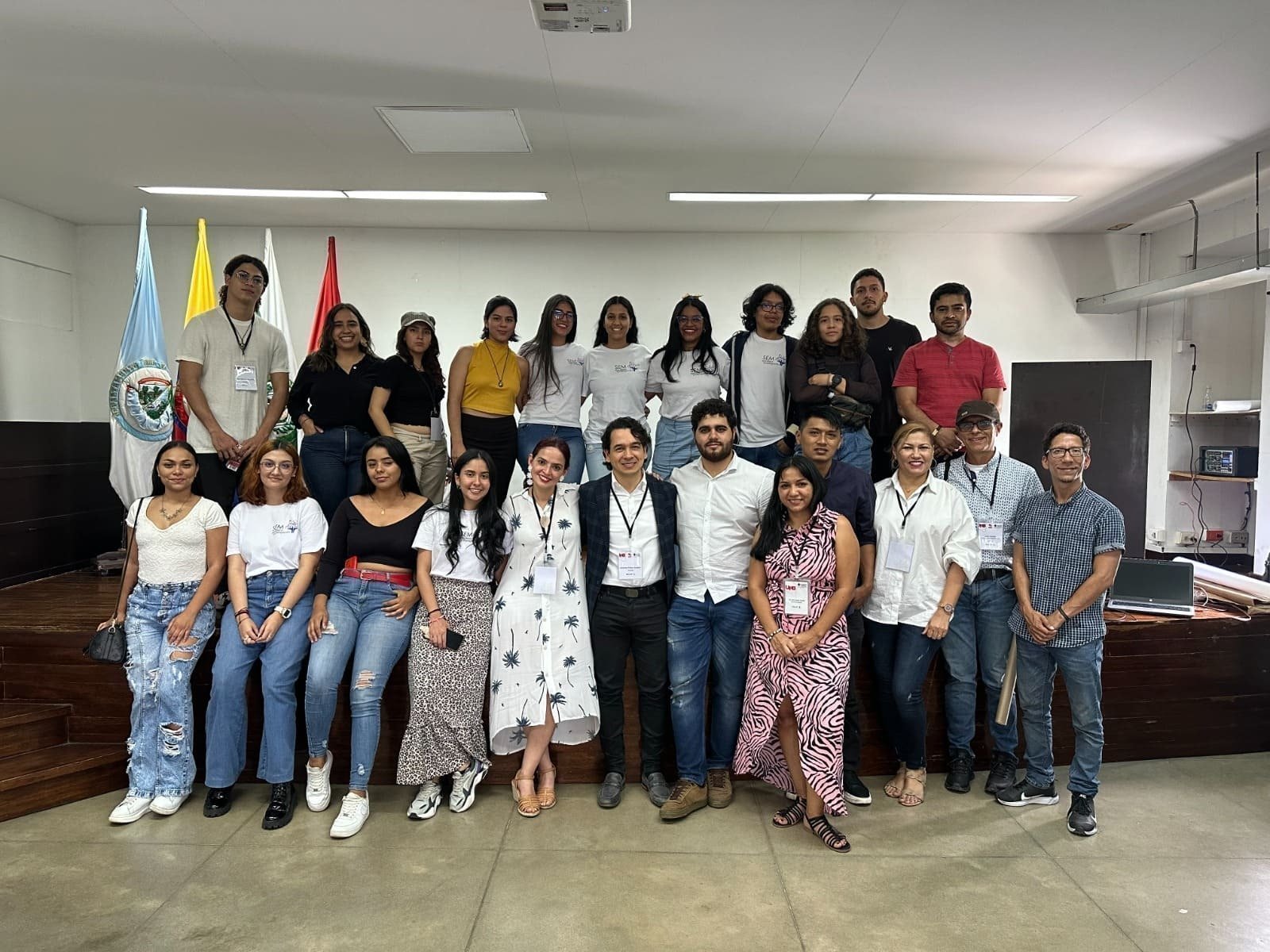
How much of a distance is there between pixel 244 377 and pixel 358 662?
5.34ft

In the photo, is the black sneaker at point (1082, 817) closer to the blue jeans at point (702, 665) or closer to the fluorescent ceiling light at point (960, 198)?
the blue jeans at point (702, 665)

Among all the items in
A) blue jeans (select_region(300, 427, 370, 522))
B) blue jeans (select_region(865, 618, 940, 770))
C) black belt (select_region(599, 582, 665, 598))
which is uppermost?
blue jeans (select_region(300, 427, 370, 522))

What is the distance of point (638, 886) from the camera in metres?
2.82

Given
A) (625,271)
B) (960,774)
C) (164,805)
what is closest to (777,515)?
(960,774)

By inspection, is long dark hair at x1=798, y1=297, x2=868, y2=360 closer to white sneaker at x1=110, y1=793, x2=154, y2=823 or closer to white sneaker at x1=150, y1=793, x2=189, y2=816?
white sneaker at x1=150, y1=793, x2=189, y2=816

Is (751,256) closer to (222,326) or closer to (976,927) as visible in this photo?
(222,326)

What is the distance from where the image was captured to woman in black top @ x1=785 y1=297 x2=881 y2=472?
12.6ft

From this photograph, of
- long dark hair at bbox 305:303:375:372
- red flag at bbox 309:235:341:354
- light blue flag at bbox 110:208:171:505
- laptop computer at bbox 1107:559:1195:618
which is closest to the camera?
laptop computer at bbox 1107:559:1195:618

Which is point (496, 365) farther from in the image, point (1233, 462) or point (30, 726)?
point (1233, 462)

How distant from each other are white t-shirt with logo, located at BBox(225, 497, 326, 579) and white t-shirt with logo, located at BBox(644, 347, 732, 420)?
178cm

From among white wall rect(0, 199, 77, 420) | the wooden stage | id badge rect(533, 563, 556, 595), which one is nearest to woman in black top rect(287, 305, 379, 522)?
the wooden stage

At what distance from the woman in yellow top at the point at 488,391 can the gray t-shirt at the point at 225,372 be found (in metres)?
0.94

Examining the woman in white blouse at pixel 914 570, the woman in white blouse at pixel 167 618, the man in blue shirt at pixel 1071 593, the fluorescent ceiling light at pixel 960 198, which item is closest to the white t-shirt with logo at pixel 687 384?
the woman in white blouse at pixel 914 570

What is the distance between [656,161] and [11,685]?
4.41 metres
